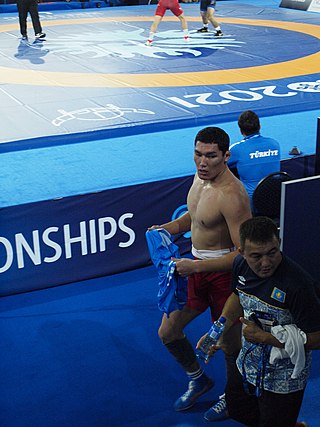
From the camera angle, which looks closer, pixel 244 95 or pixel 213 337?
pixel 213 337

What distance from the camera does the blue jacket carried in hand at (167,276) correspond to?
3.49 meters

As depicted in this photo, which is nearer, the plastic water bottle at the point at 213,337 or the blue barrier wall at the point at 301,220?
the plastic water bottle at the point at 213,337

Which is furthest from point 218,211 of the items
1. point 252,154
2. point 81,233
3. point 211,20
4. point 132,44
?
point 211,20

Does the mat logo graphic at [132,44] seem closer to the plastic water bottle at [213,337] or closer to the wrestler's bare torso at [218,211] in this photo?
the wrestler's bare torso at [218,211]

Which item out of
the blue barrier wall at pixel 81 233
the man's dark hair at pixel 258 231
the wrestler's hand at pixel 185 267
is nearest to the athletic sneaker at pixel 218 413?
the wrestler's hand at pixel 185 267

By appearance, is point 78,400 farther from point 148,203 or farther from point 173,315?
point 148,203

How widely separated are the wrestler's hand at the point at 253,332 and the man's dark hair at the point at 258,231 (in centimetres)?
33

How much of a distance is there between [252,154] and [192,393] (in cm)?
191

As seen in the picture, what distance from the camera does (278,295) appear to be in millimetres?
2760

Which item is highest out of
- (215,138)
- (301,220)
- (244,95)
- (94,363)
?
(215,138)

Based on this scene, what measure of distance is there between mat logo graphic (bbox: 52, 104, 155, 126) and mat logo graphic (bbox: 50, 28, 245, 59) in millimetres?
2862

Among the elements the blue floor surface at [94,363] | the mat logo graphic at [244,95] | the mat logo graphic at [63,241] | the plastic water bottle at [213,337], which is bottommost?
the blue floor surface at [94,363]

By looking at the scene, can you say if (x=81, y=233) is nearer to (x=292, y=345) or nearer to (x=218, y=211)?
(x=218, y=211)

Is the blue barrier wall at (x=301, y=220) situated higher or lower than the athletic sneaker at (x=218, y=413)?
higher
